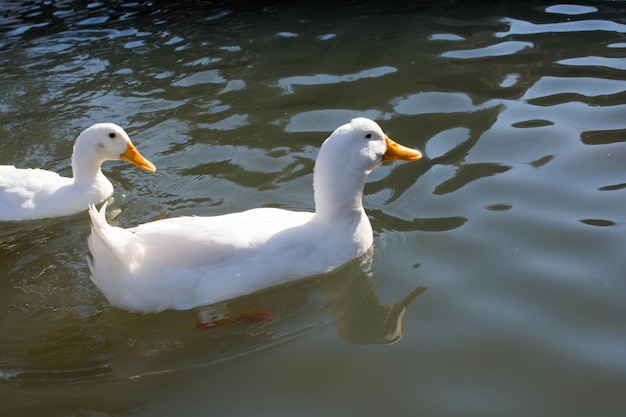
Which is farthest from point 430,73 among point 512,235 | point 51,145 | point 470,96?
point 51,145

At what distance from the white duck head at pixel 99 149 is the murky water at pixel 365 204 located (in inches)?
10.7

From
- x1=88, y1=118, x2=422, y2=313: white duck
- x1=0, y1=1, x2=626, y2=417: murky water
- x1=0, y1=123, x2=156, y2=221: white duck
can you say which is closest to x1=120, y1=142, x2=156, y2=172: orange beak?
x1=0, y1=123, x2=156, y2=221: white duck

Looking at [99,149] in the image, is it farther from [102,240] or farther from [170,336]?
→ [170,336]

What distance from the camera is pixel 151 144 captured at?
6.11 m

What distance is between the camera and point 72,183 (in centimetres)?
541

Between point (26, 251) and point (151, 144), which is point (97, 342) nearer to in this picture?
point (26, 251)

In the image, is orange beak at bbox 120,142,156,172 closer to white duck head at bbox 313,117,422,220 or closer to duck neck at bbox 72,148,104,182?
duck neck at bbox 72,148,104,182

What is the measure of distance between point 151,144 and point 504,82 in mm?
3269

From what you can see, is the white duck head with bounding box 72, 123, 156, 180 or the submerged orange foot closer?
the submerged orange foot

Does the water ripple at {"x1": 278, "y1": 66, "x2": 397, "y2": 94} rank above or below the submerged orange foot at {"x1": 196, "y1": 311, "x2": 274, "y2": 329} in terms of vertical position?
above

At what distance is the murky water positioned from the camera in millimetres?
3217

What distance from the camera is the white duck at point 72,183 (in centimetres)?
520

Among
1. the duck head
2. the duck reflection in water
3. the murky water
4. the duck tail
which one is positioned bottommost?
the duck reflection in water

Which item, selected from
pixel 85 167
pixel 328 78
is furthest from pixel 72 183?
pixel 328 78
